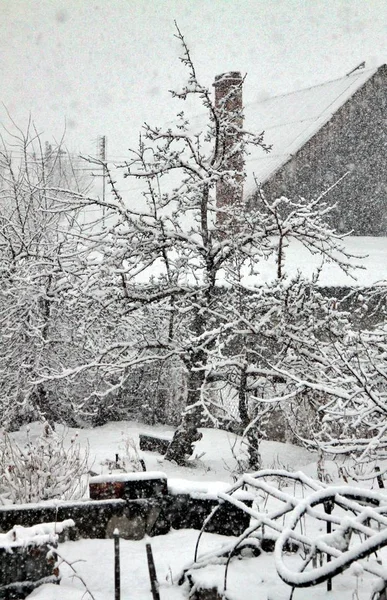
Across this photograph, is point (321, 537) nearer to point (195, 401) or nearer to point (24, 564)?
point (24, 564)

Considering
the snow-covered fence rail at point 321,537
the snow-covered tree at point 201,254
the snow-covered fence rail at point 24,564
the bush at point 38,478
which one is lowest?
the bush at point 38,478

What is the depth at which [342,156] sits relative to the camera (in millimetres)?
19625

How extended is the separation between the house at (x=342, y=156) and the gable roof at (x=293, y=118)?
0.03 m

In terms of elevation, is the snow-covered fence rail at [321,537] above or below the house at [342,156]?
below

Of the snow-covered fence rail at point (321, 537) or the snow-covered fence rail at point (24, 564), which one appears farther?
the snow-covered fence rail at point (24, 564)

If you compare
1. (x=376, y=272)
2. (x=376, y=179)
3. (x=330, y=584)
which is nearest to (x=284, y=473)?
(x=330, y=584)

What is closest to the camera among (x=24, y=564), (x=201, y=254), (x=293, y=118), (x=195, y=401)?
(x=24, y=564)

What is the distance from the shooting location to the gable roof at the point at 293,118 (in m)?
18.9

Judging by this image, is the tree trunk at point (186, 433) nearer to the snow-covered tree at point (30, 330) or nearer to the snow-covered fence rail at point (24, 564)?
the snow-covered tree at point (30, 330)

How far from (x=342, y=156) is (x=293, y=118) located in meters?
2.40

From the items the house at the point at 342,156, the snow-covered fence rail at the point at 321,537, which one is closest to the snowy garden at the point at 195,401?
the snow-covered fence rail at the point at 321,537

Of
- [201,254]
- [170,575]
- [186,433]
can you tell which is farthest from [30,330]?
[170,575]

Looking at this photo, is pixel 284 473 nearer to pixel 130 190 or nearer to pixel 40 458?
pixel 40 458

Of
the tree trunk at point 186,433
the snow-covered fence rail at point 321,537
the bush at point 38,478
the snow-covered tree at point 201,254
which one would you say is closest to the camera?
the snow-covered fence rail at point 321,537
